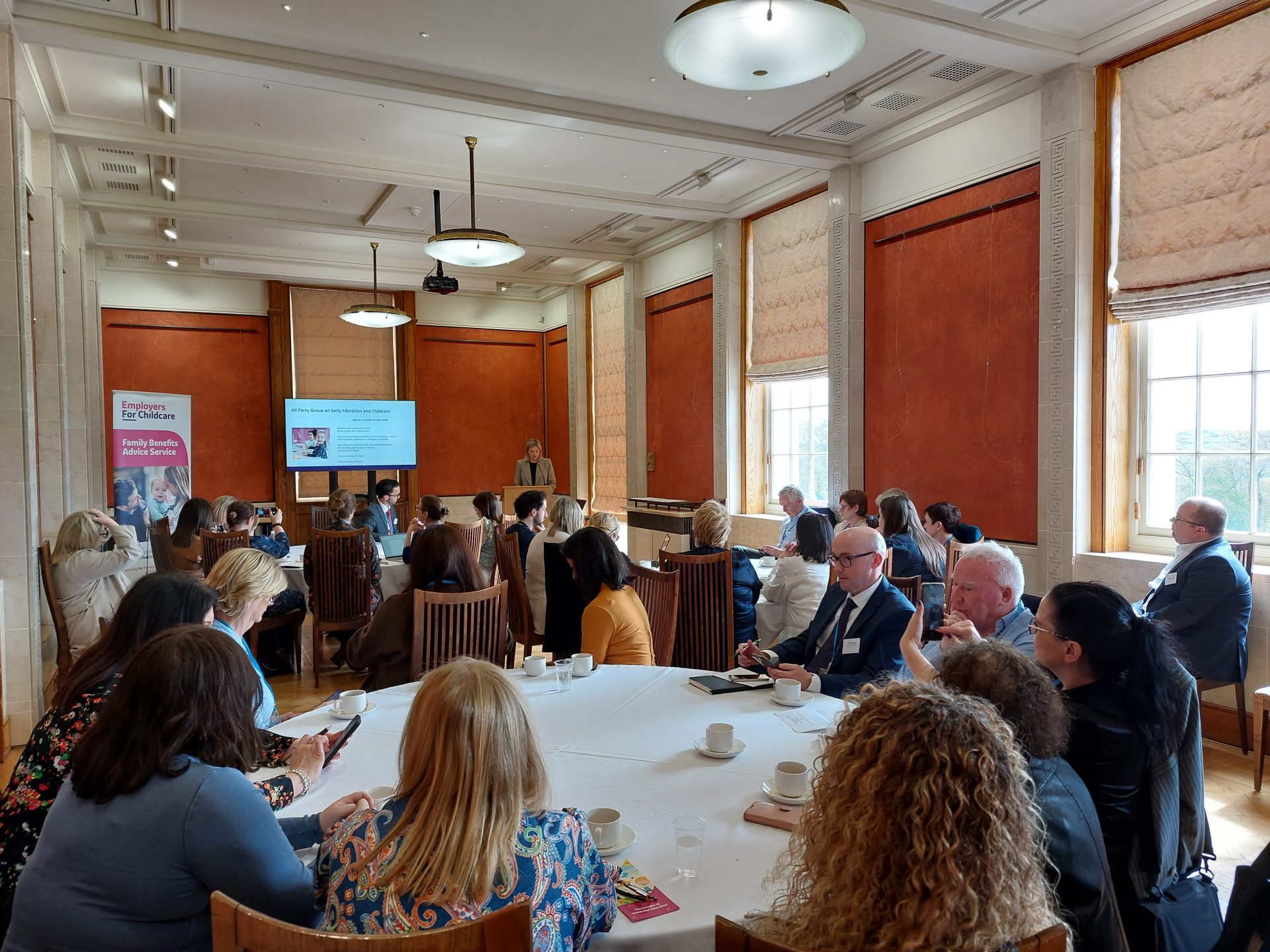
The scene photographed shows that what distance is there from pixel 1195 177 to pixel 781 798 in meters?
4.37

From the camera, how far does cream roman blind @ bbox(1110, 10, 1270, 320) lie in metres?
4.11

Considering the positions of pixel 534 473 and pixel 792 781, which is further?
pixel 534 473

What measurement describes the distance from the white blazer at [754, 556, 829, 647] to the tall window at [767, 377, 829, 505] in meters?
2.77

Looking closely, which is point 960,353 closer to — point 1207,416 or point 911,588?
point 1207,416

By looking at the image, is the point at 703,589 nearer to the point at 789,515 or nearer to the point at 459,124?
the point at 789,515

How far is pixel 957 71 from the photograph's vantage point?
516 centimetres

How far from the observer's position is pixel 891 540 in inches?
192

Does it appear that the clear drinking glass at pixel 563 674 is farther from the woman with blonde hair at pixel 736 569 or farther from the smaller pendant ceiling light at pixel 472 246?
the smaller pendant ceiling light at pixel 472 246

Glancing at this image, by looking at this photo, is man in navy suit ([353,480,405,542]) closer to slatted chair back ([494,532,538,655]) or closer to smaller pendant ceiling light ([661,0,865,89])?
slatted chair back ([494,532,538,655])

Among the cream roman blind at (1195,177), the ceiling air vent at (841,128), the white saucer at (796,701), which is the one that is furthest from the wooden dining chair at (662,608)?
the ceiling air vent at (841,128)

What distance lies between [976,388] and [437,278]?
5.21 metres

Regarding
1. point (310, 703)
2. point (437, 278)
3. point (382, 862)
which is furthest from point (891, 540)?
point (437, 278)

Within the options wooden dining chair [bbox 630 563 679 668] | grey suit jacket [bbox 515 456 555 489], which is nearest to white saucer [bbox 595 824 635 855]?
wooden dining chair [bbox 630 563 679 668]

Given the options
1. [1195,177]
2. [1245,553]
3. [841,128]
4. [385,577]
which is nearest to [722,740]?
[1245,553]
